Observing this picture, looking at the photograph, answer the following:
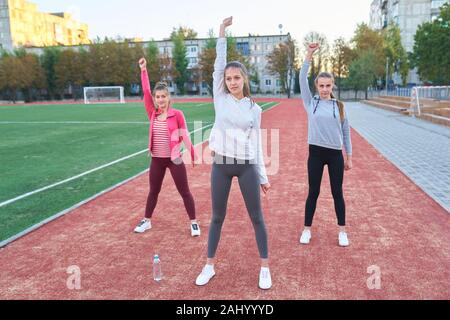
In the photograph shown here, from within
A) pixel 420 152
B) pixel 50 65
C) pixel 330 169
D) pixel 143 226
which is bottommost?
pixel 143 226

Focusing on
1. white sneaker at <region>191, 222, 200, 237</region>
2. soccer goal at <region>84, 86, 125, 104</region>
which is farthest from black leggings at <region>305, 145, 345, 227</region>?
soccer goal at <region>84, 86, 125, 104</region>

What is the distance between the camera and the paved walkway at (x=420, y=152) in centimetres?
781

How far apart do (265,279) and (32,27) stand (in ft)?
379

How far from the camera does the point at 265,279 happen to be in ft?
12.9

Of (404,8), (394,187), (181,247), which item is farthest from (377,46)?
(181,247)

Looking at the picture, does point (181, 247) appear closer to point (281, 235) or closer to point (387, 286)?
point (281, 235)

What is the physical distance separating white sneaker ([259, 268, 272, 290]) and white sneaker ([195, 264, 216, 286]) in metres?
0.51

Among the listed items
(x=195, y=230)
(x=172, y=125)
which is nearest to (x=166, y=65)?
(x=172, y=125)

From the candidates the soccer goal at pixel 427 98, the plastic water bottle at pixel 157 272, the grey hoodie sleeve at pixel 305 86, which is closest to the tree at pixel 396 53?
the soccer goal at pixel 427 98

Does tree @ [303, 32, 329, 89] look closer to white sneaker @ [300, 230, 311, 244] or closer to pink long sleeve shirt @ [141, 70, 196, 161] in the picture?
pink long sleeve shirt @ [141, 70, 196, 161]

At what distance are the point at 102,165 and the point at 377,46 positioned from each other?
56.6m

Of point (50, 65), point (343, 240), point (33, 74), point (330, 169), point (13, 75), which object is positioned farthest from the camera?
point (50, 65)

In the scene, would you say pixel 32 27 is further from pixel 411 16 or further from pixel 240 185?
pixel 240 185

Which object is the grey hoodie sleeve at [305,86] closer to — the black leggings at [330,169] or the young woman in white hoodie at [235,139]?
the black leggings at [330,169]
